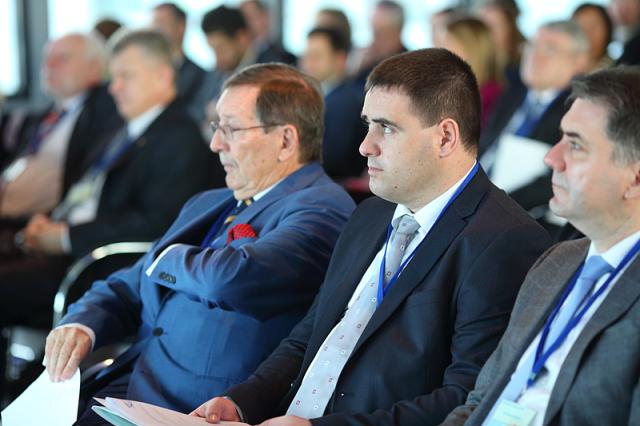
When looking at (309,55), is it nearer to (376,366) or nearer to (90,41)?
(90,41)

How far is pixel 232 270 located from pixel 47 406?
0.60 meters

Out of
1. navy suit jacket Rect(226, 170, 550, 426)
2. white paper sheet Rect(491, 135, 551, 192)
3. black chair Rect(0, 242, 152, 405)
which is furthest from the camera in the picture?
white paper sheet Rect(491, 135, 551, 192)

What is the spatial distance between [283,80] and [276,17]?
23.4ft

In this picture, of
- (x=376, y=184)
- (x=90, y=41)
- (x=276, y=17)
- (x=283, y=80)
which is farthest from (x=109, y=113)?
(x=276, y=17)

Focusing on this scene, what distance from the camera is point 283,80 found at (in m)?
2.83

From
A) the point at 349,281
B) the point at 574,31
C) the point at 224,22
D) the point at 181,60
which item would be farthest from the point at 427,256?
the point at 181,60

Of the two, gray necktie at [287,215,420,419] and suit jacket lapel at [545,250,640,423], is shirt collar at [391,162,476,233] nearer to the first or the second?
gray necktie at [287,215,420,419]

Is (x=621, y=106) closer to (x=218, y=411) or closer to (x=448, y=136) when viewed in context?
(x=448, y=136)

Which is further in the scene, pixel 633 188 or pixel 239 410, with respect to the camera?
pixel 239 410

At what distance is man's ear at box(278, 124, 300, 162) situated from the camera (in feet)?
9.25

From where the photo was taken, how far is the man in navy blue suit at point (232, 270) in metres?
2.52

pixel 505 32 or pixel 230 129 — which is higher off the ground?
pixel 230 129

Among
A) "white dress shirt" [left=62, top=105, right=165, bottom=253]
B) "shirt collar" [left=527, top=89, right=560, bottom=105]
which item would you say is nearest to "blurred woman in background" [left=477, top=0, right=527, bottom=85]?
"shirt collar" [left=527, top=89, right=560, bottom=105]

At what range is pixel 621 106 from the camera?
1.74m
